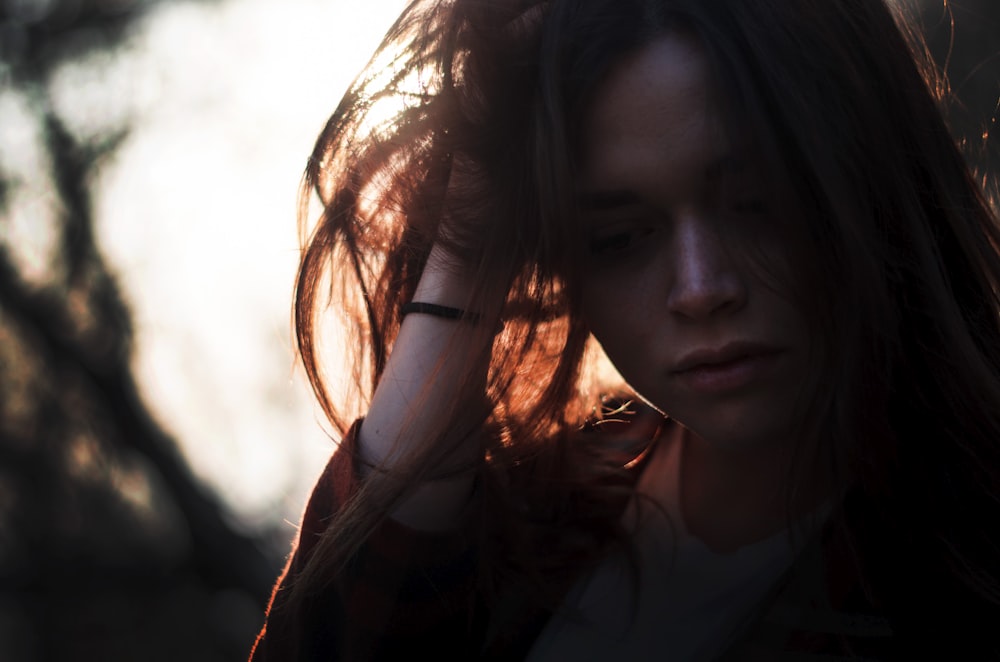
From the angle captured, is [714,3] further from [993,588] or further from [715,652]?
[715,652]

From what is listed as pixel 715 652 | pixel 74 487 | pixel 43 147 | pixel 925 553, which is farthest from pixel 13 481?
pixel 925 553

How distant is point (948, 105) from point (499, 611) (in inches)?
48.2

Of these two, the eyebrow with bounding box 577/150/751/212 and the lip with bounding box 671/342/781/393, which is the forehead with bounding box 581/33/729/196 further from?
the lip with bounding box 671/342/781/393

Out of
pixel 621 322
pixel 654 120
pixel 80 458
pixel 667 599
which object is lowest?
pixel 667 599

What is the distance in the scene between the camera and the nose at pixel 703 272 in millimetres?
1270

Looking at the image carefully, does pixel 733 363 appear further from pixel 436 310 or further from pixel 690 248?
pixel 436 310

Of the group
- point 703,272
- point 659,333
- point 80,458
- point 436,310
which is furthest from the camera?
point 80,458

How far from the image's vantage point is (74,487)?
17.7 feet

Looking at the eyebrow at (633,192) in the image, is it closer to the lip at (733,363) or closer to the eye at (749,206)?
the eye at (749,206)

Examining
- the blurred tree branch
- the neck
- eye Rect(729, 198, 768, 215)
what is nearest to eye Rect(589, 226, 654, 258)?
eye Rect(729, 198, 768, 215)

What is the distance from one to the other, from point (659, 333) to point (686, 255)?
5.8 inches

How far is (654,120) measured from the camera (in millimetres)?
1309

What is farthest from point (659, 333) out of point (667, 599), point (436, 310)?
point (667, 599)

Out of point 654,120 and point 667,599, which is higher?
point 654,120
